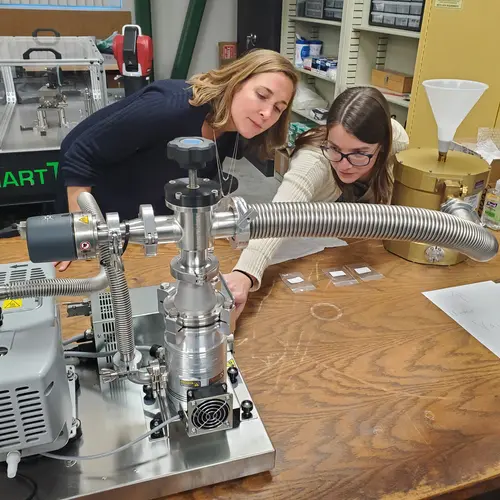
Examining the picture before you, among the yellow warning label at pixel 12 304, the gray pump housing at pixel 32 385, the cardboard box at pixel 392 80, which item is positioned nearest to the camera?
the gray pump housing at pixel 32 385

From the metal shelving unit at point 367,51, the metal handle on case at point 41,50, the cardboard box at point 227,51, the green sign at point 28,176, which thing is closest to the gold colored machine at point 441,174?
the metal shelving unit at point 367,51

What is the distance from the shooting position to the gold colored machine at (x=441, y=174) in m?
1.18

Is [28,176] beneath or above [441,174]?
beneath

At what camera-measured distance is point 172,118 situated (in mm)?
1354

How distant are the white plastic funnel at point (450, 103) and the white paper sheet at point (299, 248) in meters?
0.36

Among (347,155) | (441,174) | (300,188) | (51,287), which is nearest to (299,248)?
(300,188)

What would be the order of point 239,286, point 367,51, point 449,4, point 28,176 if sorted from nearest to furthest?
point 239,286 → point 449,4 → point 28,176 → point 367,51

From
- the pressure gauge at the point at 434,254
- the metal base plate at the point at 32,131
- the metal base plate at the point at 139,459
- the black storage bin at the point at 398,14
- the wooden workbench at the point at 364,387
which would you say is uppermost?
the black storage bin at the point at 398,14

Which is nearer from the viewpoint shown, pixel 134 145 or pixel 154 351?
pixel 154 351

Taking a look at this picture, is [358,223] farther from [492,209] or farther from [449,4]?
[449,4]

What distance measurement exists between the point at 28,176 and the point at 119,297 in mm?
1866

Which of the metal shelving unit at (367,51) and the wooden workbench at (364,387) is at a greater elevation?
the metal shelving unit at (367,51)

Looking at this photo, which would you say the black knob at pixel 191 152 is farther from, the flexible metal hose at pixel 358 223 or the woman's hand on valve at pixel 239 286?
the woman's hand on valve at pixel 239 286

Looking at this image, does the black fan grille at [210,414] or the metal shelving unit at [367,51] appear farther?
the metal shelving unit at [367,51]
